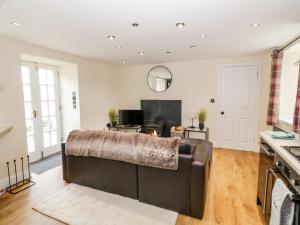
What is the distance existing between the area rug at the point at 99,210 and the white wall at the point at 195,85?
121 inches

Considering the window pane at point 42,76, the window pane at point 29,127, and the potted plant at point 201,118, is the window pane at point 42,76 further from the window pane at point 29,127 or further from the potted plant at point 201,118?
the potted plant at point 201,118

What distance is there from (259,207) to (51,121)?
430 centimetres

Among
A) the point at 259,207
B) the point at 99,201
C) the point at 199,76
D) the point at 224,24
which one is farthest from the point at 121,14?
the point at 199,76

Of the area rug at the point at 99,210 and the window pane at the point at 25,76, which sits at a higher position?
the window pane at the point at 25,76

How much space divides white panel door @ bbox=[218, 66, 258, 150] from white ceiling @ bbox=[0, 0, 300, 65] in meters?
1.05

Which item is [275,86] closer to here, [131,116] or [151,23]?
[151,23]

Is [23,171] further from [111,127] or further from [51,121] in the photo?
[111,127]

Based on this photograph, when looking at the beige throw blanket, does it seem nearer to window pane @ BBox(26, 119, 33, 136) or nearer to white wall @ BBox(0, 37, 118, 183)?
white wall @ BBox(0, 37, 118, 183)

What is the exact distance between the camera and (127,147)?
89.4 inches

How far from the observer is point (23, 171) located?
3.01 metres

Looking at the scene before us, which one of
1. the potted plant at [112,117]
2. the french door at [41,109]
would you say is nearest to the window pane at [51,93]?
the french door at [41,109]

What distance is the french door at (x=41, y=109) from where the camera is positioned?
12.0ft

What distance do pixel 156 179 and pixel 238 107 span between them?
3.22 metres

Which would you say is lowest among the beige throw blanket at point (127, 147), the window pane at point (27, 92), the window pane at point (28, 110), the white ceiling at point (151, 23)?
the beige throw blanket at point (127, 147)
